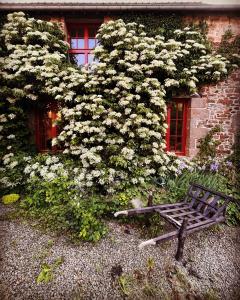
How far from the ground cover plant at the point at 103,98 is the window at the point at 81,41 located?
499mm

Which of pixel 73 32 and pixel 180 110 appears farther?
pixel 73 32

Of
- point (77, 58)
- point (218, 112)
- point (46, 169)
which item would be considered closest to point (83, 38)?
point (77, 58)

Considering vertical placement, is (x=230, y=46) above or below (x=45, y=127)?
above

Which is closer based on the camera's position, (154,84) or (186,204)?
(186,204)

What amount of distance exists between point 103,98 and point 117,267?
4.18 meters

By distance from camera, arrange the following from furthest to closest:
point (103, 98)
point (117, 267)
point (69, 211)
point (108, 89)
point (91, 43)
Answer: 1. point (91, 43)
2. point (103, 98)
3. point (108, 89)
4. point (69, 211)
5. point (117, 267)

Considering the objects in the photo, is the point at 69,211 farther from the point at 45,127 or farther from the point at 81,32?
the point at 81,32

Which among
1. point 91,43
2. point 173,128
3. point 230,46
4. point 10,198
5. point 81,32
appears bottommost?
point 10,198

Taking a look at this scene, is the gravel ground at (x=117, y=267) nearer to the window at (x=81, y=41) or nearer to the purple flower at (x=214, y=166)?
the purple flower at (x=214, y=166)

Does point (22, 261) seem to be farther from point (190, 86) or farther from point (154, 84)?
point (190, 86)

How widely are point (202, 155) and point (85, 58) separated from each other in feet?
16.3

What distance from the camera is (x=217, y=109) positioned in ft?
19.9

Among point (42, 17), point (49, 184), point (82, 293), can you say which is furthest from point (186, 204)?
Answer: point (42, 17)

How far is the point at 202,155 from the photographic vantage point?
608 cm
